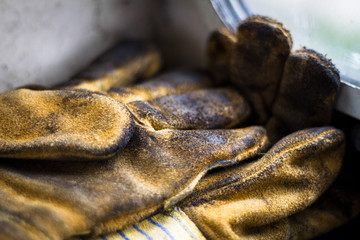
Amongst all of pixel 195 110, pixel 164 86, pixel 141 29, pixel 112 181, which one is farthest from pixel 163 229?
pixel 141 29

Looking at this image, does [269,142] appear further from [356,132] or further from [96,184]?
[96,184]

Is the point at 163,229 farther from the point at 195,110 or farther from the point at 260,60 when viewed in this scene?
the point at 260,60

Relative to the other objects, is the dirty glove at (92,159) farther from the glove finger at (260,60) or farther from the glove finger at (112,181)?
the glove finger at (260,60)

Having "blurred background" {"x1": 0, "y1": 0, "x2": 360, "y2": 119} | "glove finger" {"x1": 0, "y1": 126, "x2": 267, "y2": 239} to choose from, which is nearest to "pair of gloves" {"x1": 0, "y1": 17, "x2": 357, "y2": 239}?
"glove finger" {"x1": 0, "y1": 126, "x2": 267, "y2": 239}

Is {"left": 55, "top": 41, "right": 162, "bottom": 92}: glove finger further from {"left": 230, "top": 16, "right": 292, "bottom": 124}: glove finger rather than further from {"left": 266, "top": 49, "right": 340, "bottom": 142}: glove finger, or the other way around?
A: {"left": 266, "top": 49, "right": 340, "bottom": 142}: glove finger

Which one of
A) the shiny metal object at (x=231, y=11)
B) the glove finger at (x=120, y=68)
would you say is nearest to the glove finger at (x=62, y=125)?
the glove finger at (x=120, y=68)

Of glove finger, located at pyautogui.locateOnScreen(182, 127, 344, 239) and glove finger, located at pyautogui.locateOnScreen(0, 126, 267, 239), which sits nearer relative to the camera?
glove finger, located at pyautogui.locateOnScreen(0, 126, 267, 239)

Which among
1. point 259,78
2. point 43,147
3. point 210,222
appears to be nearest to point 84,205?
point 43,147
